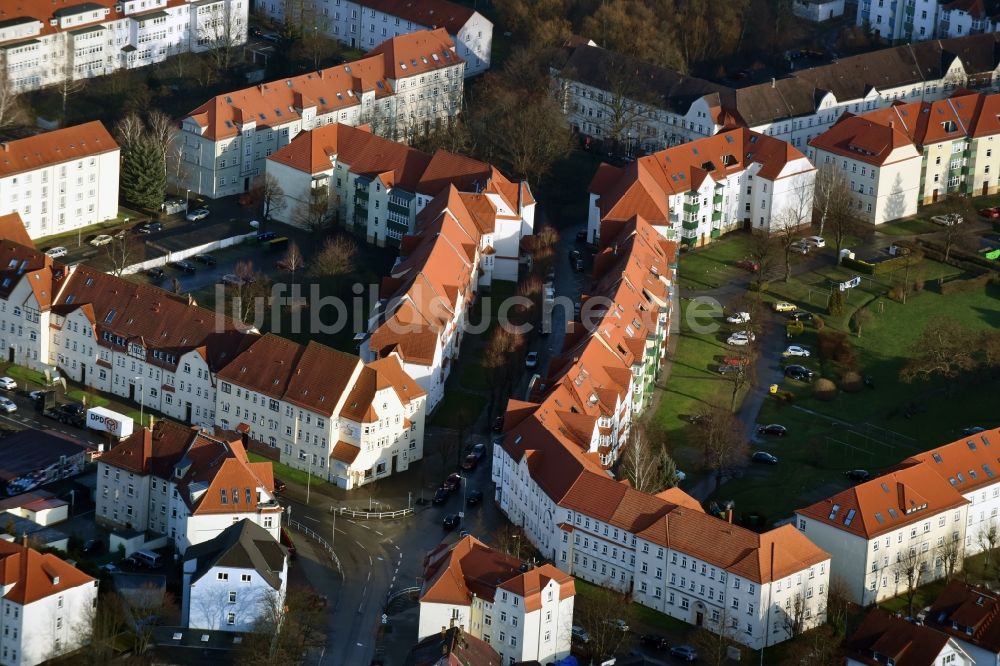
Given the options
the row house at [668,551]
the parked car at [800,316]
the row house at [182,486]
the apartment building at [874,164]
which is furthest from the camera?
the apartment building at [874,164]

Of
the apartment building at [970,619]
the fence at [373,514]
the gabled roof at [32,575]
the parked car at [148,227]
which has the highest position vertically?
the apartment building at [970,619]

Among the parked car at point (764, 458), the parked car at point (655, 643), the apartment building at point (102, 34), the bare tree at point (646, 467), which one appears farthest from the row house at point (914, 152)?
the parked car at point (655, 643)

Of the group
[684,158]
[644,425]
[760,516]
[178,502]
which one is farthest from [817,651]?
[684,158]

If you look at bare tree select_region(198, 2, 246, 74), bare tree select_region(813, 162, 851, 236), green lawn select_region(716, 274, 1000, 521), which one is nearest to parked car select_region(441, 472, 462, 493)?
green lawn select_region(716, 274, 1000, 521)

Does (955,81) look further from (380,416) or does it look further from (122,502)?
(122,502)

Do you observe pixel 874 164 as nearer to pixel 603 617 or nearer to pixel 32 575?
pixel 603 617

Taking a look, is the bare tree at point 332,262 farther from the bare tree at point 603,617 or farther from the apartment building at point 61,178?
the bare tree at point 603,617

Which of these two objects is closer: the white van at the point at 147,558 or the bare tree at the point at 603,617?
the bare tree at the point at 603,617
